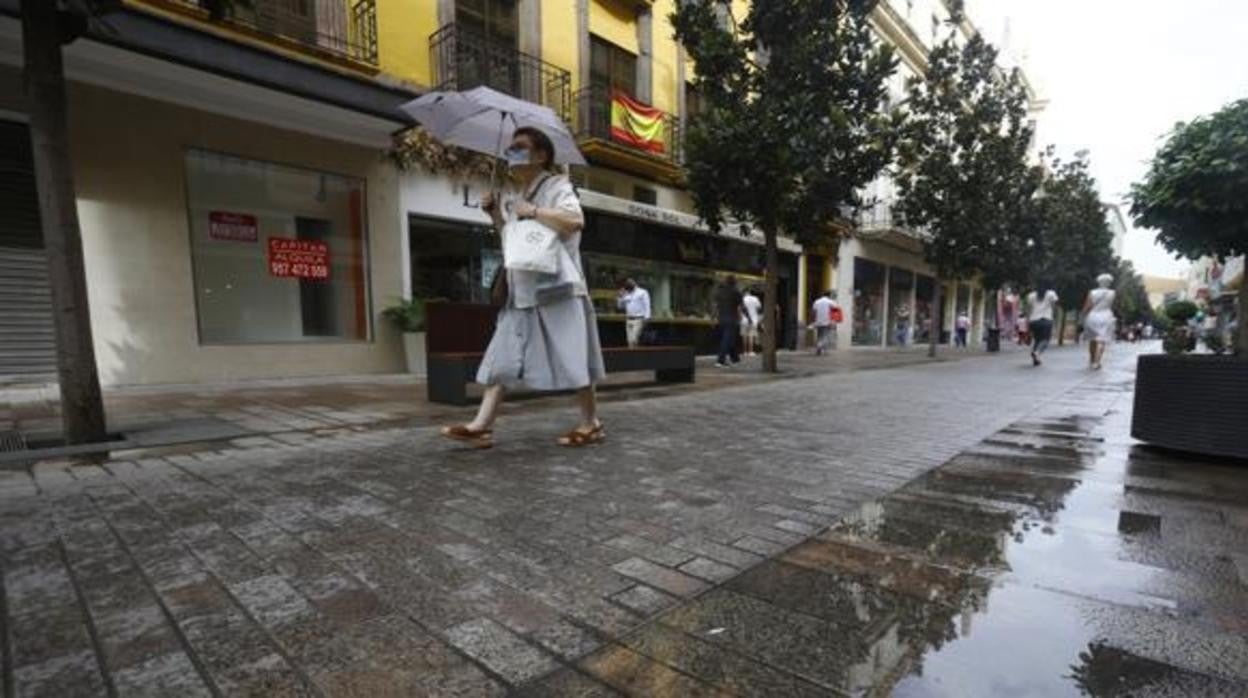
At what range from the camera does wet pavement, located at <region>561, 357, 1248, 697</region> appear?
1.67 metres

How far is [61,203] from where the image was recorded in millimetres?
4238

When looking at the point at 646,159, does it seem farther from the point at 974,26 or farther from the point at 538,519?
the point at 974,26

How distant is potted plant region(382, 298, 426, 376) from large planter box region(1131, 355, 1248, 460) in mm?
8777

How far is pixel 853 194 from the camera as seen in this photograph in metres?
11.6

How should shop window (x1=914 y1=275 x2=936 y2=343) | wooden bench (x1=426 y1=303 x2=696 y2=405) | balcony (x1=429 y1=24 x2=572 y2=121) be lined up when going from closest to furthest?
1. wooden bench (x1=426 y1=303 x2=696 y2=405)
2. balcony (x1=429 y1=24 x2=572 y2=121)
3. shop window (x1=914 y1=275 x2=936 y2=343)

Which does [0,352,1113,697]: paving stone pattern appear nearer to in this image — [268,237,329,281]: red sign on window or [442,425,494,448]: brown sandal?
[442,425,494,448]: brown sandal

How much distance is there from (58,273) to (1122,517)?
641cm

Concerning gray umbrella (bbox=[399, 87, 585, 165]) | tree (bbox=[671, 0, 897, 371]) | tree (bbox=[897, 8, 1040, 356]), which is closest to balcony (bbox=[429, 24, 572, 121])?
tree (bbox=[671, 0, 897, 371])

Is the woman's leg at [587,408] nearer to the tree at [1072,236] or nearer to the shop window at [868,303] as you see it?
the shop window at [868,303]

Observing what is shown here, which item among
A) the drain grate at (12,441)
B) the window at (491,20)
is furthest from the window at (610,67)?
the drain grate at (12,441)

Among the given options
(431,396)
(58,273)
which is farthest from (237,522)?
(431,396)

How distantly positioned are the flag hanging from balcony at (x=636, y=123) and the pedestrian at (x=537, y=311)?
995 centimetres

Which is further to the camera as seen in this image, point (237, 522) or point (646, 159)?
point (646, 159)

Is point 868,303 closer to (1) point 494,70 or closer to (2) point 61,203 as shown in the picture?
(1) point 494,70
